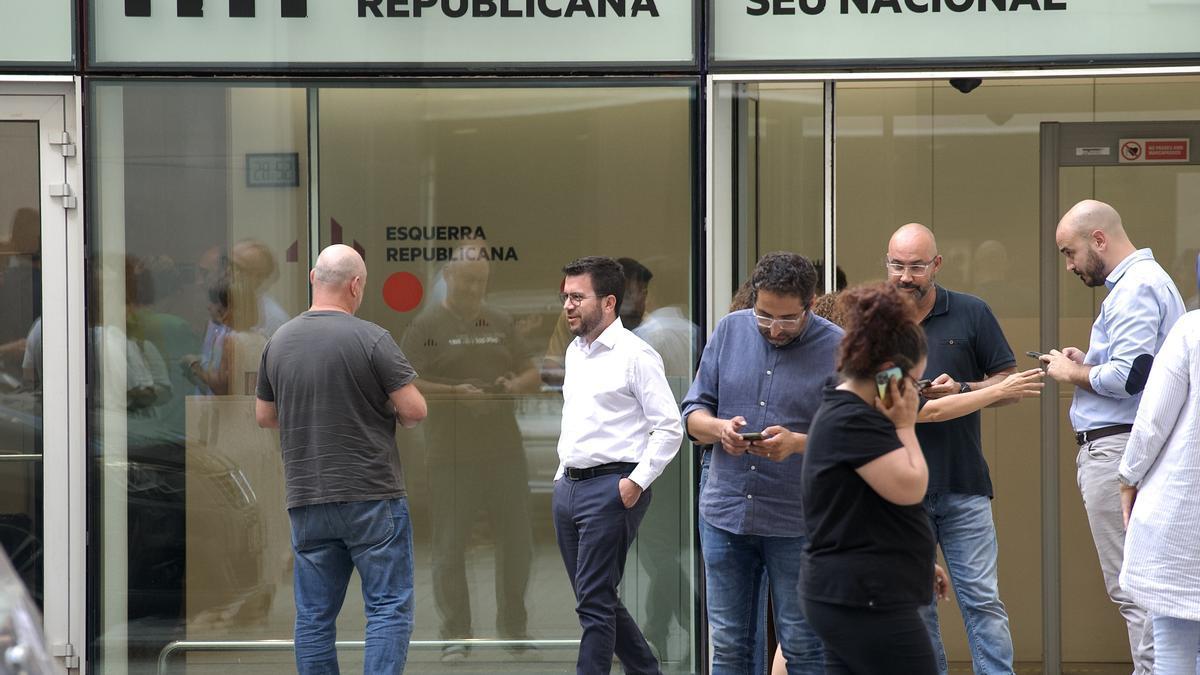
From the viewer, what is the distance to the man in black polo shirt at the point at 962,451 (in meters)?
5.48

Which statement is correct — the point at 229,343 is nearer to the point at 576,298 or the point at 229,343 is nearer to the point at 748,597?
the point at 576,298

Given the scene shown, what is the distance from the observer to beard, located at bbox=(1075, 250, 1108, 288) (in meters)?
5.54

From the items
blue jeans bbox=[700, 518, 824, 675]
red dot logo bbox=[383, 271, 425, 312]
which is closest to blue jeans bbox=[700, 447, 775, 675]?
blue jeans bbox=[700, 518, 824, 675]

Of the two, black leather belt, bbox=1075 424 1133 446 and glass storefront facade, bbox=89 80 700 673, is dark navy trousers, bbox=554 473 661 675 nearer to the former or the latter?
glass storefront facade, bbox=89 80 700 673

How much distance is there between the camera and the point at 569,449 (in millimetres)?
5641

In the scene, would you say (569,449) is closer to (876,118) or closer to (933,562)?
(933,562)

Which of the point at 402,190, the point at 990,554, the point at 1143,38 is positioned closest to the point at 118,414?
the point at 402,190

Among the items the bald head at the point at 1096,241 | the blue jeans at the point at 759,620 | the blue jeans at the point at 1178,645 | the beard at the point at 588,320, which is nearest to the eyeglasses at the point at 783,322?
the blue jeans at the point at 759,620

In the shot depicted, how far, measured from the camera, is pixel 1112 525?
17.8 feet

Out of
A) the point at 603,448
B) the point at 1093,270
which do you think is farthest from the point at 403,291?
the point at 1093,270

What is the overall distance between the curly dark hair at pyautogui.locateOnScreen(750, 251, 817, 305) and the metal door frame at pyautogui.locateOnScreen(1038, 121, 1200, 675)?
2979 mm

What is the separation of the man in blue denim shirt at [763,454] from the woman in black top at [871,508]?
1.09 m

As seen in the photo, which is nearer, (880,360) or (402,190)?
(880,360)

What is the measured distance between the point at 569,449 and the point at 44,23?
3.33 m
